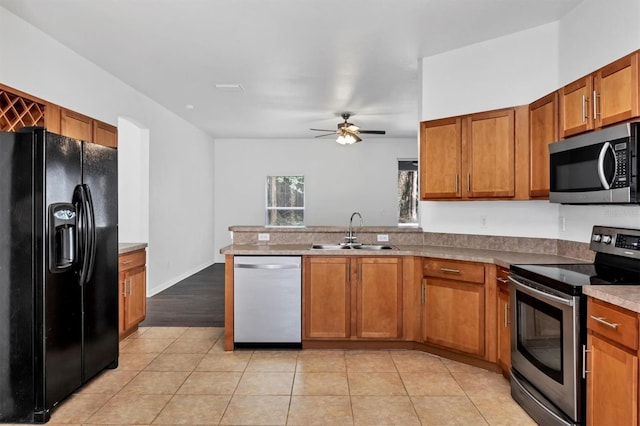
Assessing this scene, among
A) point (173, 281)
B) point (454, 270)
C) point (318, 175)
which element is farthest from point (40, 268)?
point (318, 175)

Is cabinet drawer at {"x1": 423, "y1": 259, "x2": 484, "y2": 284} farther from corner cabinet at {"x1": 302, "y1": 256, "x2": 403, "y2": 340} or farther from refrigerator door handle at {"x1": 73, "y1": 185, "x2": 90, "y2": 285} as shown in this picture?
refrigerator door handle at {"x1": 73, "y1": 185, "x2": 90, "y2": 285}

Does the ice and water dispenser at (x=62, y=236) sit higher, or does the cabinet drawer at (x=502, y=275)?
the ice and water dispenser at (x=62, y=236)

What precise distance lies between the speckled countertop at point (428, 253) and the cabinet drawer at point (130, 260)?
3.08ft

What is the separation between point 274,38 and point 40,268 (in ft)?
8.13

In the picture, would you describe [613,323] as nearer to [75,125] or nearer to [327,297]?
[327,297]

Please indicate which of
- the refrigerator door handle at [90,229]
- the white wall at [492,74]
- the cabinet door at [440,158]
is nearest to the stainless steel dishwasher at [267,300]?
the refrigerator door handle at [90,229]

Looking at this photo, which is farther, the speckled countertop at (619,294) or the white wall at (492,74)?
the white wall at (492,74)

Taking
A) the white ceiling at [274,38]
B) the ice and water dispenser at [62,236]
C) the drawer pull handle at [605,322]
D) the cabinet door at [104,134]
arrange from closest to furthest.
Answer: the drawer pull handle at [605,322]
the ice and water dispenser at [62,236]
the white ceiling at [274,38]
the cabinet door at [104,134]

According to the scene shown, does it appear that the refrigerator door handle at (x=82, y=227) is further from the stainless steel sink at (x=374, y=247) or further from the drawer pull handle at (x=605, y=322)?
the drawer pull handle at (x=605, y=322)

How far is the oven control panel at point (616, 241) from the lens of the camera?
243 centimetres

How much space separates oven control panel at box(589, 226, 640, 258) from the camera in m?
2.43

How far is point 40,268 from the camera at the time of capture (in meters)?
2.53

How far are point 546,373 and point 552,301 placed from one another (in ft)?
1.38

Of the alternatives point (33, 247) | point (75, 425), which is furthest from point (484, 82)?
point (75, 425)
